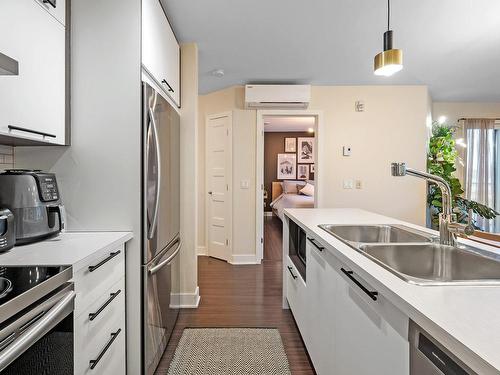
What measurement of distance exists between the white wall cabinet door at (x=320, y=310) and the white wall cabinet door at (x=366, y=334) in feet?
0.27

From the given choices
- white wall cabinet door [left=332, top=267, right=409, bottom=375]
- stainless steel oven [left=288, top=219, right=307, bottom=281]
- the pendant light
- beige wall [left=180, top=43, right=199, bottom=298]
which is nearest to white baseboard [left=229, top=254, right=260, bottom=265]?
beige wall [left=180, top=43, right=199, bottom=298]

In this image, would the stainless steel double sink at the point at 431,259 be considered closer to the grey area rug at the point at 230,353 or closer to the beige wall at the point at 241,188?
the grey area rug at the point at 230,353

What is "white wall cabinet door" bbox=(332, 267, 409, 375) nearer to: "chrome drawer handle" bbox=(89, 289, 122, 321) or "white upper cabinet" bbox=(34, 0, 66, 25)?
"chrome drawer handle" bbox=(89, 289, 122, 321)

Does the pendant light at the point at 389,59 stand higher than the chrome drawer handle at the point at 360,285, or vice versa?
the pendant light at the point at 389,59

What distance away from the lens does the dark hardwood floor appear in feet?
6.98

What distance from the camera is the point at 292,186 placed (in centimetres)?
839

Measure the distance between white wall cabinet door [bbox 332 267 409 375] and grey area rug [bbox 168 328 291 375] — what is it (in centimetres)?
76

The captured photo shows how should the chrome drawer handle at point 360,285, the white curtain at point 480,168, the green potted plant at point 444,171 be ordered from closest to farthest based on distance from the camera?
1. the chrome drawer handle at point 360,285
2. the green potted plant at point 444,171
3. the white curtain at point 480,168

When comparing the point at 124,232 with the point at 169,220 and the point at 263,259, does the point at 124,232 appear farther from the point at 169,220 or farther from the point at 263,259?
the point at 263,259

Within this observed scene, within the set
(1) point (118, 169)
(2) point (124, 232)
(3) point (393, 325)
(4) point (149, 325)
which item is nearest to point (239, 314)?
(4) point (149, 325)

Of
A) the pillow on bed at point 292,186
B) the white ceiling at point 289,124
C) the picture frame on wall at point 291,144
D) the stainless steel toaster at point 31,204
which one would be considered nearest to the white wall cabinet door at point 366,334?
the stainless steel toaster at point 31,204

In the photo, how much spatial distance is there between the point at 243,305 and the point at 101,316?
5.53ft

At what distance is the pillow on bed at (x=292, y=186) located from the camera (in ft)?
27.3

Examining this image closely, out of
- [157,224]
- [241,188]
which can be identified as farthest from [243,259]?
[157,224]
